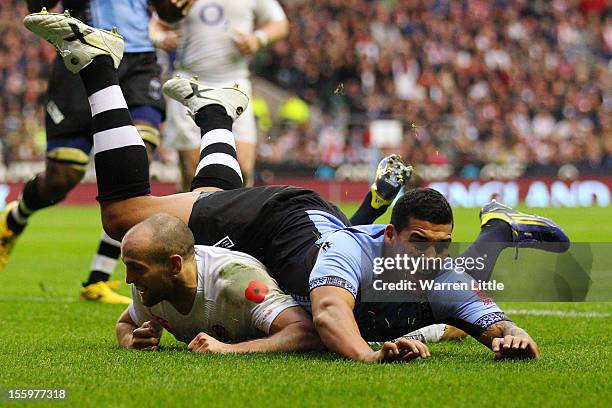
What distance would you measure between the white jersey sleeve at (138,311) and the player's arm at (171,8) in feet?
10.6

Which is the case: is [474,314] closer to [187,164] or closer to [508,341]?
[508,341]

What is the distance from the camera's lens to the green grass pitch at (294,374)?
12.7 ft

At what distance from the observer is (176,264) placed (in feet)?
16.0

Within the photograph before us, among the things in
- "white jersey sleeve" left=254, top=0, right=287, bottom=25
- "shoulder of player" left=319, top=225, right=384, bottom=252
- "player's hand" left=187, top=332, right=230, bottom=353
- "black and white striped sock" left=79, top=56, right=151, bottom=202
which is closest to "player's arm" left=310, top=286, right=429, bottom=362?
"shoulder of player" left=319, top=225, right=384, bottom=252

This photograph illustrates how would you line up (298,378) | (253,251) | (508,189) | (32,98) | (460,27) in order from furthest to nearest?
(460,27) < (32,98) < (508,189) < (253,251) < (298,378)

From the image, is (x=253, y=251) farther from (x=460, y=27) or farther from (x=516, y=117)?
(x=460, y=27)

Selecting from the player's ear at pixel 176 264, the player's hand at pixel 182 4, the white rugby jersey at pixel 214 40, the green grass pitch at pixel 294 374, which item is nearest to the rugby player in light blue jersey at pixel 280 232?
the player's ear at pixel 176 264

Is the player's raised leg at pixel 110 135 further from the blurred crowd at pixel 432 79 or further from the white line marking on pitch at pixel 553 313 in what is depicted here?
the blurred crowd at pixel 432 79

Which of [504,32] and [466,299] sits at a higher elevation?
[504,32]

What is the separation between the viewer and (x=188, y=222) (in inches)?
226

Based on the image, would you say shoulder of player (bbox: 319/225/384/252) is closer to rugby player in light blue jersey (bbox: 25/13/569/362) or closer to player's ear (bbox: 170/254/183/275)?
rugby player in light blue jersey (bbox: 25/13/569/362)

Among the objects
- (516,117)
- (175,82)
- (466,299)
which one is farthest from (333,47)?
(466,299)

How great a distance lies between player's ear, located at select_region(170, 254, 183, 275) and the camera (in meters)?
4.86

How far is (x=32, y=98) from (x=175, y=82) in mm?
20094
